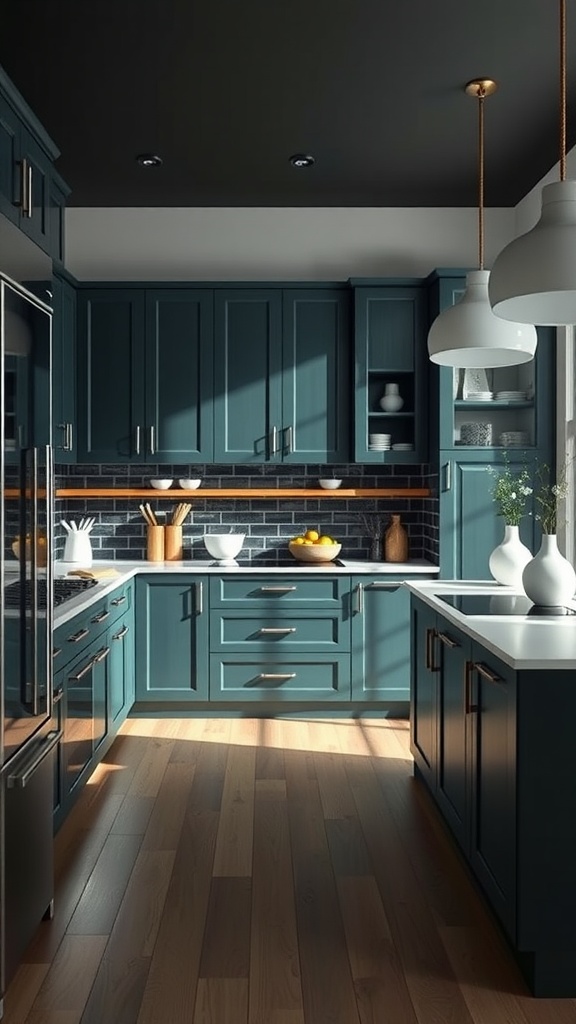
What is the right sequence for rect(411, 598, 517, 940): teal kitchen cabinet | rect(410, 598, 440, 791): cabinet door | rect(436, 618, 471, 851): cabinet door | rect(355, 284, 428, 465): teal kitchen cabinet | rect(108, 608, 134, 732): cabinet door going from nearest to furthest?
rect(411, 598, 517, 940): teal kitchen cabinet, rect(436, 618, 471, 851): cabinet door, rect(410, 598, 440, 791): cabinet door, rect(108, 608, 134, 732): cabinet door, rect(355, 284, 428, 465): teal kitchen cabinet

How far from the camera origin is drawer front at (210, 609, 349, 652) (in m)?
5.26

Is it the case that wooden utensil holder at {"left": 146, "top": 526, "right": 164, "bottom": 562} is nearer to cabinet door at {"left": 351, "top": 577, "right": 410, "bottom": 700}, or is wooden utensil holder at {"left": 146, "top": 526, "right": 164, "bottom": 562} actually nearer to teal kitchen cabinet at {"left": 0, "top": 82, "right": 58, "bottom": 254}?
cabinet door at {"left": 351, "top": 577, "right": 410, "bottom": 700}

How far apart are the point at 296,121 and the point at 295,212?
1.44m

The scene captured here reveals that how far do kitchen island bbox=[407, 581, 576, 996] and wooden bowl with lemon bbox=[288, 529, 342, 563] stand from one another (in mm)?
2450

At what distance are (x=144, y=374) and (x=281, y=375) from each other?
31.2 inches

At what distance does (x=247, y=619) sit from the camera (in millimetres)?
5266

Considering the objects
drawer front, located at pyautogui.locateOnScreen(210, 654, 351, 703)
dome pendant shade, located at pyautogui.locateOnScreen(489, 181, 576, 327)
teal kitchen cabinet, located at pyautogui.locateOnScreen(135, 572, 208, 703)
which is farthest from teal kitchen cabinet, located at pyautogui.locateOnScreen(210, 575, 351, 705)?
dome pendant shade, located at pyautogui.locateOnScreen(489, 181, 576, 327)

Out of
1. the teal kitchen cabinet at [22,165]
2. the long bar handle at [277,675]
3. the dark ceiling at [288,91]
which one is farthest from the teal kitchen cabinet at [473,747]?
the dark ceiling at [288,91]

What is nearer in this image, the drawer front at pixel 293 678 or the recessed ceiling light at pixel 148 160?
the recessed ceiling light at pixel 148 160

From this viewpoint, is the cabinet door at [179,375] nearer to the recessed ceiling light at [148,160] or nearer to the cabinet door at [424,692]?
the recessed ceiling light at [148,160]

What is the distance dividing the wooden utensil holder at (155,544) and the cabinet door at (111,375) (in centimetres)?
47

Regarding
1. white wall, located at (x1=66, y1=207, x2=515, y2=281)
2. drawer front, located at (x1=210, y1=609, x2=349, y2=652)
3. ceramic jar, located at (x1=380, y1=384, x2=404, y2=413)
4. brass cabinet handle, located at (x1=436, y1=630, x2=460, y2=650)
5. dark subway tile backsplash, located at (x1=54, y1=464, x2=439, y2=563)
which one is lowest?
drawer front, located at (x1=210, y1=609, x2=349, y2=652)

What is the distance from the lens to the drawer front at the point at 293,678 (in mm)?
5266

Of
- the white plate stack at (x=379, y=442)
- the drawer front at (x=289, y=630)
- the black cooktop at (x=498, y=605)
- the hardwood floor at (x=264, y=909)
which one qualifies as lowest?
the hardwood floor at (x=264, y=909)
